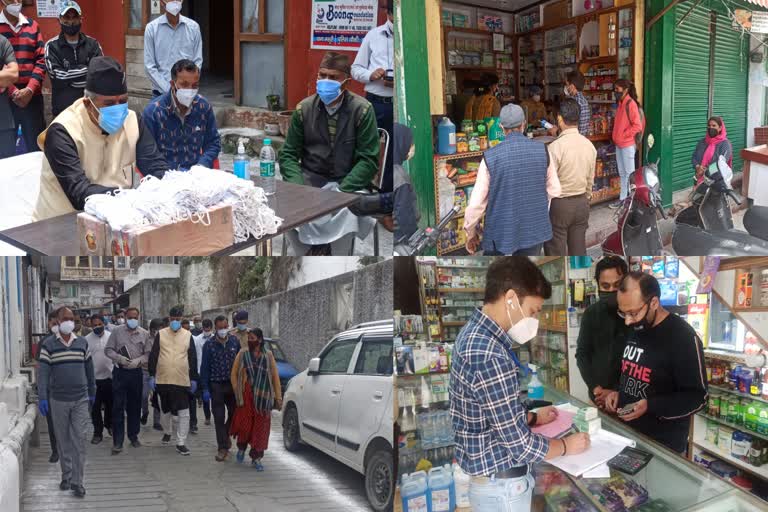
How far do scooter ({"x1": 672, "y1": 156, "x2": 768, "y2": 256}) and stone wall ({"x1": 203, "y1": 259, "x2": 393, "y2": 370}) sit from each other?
1.25 m

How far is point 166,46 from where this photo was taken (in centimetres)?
363

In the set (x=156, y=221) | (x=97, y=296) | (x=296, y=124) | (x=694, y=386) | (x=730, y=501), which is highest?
(x=296, y=124)

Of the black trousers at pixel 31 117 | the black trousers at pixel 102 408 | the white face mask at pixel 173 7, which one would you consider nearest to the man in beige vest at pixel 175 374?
the black trousers at pixel 102 408

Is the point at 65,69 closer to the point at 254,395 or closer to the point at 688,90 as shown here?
the point at 254,395

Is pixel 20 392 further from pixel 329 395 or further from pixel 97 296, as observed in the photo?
pixel 329 395

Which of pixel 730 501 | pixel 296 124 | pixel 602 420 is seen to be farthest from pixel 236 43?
pixel 730 501

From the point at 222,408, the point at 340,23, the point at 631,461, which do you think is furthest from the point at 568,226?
→ the point at 340,23

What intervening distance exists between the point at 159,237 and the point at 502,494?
60.7 inches

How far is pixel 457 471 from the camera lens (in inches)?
120

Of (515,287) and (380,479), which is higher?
(515,287)

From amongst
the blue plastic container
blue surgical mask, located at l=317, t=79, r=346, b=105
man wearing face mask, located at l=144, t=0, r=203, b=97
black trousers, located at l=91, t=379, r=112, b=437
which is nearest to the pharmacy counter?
the blue plastic container

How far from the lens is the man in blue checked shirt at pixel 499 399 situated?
99.0 inches

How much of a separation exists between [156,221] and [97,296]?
1.16 feet

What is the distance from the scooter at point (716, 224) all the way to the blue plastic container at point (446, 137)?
3.14 feet
